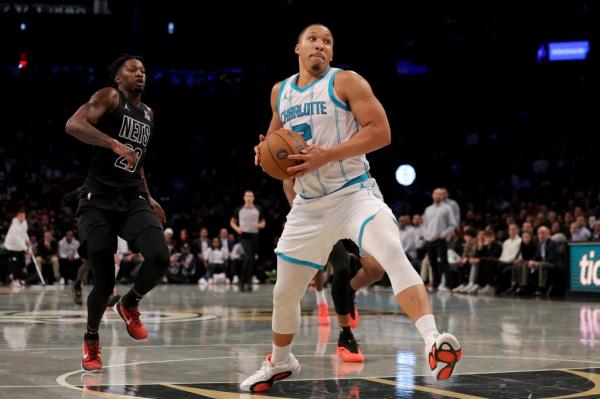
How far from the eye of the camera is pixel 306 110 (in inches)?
205

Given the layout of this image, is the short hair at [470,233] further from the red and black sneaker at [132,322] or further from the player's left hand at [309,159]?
the player's left hand at [309,159]

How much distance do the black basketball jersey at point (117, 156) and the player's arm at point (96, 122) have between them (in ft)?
0.24

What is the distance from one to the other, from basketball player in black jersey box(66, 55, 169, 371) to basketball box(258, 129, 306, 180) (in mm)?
1310

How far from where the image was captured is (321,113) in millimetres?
5176


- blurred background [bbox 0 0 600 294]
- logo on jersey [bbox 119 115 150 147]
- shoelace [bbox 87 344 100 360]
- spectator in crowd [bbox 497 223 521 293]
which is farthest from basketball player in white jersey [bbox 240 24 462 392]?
blurred background [bbox 0 0 600 294]

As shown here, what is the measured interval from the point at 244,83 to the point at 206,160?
12.9 ft

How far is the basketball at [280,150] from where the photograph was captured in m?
4.92

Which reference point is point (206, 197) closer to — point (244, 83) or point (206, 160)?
point (206, 160)

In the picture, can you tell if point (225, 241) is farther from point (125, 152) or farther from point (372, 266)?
point (125, 152)

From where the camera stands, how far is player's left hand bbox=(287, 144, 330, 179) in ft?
15.8

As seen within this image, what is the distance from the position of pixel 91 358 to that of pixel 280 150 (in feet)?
6.57

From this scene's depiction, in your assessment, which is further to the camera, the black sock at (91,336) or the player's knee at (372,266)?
the player's knee at (372,266)

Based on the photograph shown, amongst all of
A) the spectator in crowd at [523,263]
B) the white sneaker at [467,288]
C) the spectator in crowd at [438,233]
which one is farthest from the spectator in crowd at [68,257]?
the spectator in crowd at [523,263]

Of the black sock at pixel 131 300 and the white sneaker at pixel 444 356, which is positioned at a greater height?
the black sock at pixel 131 300
